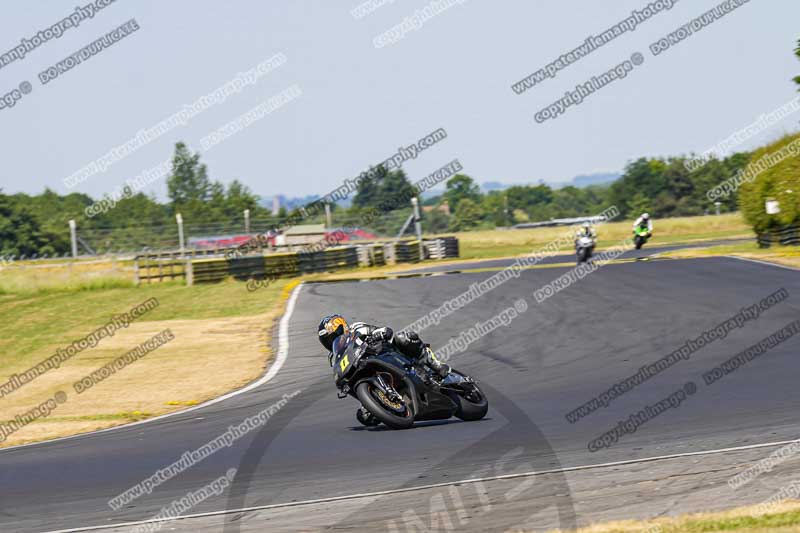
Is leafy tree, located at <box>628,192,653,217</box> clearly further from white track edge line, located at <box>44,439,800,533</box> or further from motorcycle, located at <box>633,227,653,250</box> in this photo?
white track edge line, located at <box>44,439,800,533</box>

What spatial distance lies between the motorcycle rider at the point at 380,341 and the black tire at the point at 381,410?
0.95ft

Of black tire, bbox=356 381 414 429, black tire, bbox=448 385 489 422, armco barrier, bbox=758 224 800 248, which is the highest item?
black tire, bbox=356 381 414 429

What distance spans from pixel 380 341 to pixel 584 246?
22332 mm

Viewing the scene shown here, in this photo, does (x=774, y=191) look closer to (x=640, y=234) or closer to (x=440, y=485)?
(x=640, y=234)

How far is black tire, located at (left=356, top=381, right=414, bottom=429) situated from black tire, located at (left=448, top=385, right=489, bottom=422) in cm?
54

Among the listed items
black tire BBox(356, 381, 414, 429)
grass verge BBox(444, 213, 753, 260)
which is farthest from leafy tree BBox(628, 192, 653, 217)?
black tire BBox(356, 381, 414, 429)

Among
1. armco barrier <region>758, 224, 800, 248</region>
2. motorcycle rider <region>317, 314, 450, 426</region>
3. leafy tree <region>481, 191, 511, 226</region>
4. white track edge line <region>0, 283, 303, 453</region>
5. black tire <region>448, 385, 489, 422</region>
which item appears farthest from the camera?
leafy tree <region>481, 191, 511, 226</region>

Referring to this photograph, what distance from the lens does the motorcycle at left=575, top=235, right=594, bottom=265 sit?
1223 inches

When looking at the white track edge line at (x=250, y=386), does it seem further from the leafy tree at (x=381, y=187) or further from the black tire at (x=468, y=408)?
the leafy tree at (x=381, y=187)

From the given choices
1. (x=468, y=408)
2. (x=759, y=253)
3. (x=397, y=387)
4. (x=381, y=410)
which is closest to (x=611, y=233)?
(x=759, y=253)

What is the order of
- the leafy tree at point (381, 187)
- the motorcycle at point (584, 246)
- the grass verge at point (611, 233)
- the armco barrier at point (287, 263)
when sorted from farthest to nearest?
the leafy tree at point (381, 187), the grass verge at point (611, 233), the armco barrier at point (287, 263), the motorcycle at point (584, 246)

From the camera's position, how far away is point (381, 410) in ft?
31.0

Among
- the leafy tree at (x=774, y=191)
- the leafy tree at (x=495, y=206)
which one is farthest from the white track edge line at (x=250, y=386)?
the leafy tree at (x=495, y=206)

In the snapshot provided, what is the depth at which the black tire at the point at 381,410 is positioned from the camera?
9352mm
